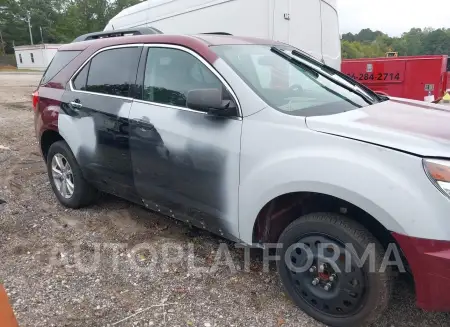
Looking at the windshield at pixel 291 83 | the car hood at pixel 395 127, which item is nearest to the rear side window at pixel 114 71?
the windshield at pixel 291 83

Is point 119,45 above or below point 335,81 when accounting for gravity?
above

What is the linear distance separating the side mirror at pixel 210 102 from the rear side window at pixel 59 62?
1.97 meters

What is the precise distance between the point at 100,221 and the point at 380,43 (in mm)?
68474

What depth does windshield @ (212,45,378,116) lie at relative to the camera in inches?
105

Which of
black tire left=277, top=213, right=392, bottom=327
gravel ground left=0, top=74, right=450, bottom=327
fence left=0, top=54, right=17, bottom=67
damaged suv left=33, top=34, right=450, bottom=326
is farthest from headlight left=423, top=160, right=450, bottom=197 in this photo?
fence left=0, top=54, right=17, bottom=67

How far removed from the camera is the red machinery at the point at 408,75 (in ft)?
24.9

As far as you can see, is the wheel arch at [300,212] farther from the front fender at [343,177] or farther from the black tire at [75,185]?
the black tire at [75,185]

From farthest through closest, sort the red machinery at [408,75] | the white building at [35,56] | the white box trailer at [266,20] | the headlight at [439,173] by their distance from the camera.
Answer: the white building at [35,56] < the red machinery at [408,75] < the white box trailer at [266,20] < the headlight at [439,173]

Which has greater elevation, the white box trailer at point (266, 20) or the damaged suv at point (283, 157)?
the white box trailer at point (266, 20)

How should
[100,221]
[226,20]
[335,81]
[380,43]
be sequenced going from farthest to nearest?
[380,43]
[226,20]
[100,221]
[335,81]

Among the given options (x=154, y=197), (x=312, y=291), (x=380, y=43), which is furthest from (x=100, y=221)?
(x=380, y=43)

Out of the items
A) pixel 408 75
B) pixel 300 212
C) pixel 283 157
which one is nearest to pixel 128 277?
pixel 300 212

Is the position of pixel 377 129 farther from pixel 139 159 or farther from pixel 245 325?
pixel 139 159

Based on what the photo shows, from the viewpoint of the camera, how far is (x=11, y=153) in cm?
653
